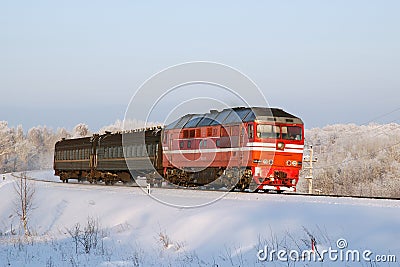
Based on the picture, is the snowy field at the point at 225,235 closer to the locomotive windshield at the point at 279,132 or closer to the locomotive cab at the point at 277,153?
the locomotive cab at the point at 277,153

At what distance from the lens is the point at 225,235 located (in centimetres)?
1769

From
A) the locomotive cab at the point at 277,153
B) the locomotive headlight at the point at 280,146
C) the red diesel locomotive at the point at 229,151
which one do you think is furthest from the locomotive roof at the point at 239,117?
the locomotive headlight at the point at 280,146

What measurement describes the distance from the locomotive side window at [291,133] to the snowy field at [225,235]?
A: 435 cm

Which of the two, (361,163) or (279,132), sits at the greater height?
(279,132)

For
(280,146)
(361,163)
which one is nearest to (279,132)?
(280,146)

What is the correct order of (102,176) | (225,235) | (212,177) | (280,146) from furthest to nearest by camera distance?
(102,176), (212,177), (280,146), (225,235)

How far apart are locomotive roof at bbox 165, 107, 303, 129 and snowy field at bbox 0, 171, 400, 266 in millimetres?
3955

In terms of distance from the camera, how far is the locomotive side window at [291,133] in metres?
27.4

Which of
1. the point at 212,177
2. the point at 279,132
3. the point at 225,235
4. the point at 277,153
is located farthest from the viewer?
the point at 212,177

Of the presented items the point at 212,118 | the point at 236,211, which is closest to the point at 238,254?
the point at 236,211

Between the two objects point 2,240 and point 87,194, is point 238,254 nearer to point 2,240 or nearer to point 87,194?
point 2,240

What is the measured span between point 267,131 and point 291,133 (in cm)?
154

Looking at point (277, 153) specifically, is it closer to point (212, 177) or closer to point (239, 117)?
point (239, 117)

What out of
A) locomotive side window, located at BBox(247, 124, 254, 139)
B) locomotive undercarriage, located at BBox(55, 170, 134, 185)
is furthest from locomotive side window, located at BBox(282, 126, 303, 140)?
locomotive undercarriage, located at BBox(55, 170, 134, 185)
